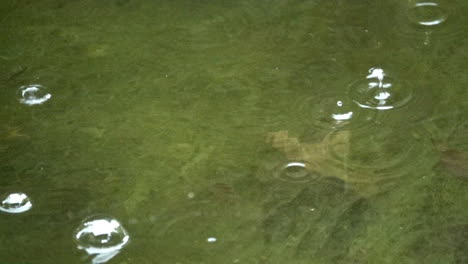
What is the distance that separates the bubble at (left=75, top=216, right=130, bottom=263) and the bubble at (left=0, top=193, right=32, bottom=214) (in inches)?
6.6

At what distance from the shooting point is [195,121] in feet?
7.27

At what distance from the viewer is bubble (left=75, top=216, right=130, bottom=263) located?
6.15 feet

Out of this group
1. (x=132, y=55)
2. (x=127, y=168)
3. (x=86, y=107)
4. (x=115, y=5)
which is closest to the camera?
(x=127, y=168)

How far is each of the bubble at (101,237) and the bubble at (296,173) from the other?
0.42 metres

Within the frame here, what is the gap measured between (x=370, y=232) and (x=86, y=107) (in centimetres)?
87

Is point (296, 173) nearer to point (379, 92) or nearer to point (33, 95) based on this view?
point (379, 92)

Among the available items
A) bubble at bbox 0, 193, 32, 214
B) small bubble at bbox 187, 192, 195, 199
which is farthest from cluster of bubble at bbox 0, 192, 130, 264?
small bubble at bbox 187, 192, 195, 199

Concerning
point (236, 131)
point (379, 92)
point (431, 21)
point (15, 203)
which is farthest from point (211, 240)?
point (431, 21)

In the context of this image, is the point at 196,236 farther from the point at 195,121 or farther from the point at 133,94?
the point at 133,94

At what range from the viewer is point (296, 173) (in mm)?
2053

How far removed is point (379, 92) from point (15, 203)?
1.01 m

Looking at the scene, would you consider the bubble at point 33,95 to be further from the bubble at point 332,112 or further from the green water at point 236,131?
the bubble at point 332,112

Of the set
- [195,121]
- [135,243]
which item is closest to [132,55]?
[195,121]

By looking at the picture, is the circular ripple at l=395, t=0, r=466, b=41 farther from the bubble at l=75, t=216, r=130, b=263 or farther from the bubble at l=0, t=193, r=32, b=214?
the bubble at l=0, t=193, r=32, b=214
